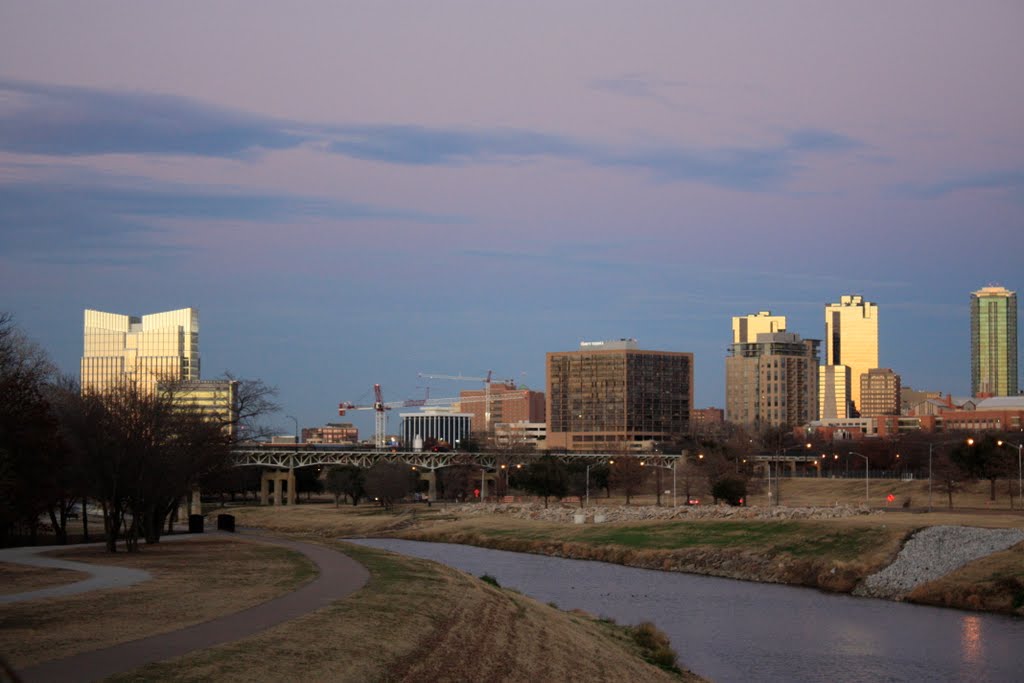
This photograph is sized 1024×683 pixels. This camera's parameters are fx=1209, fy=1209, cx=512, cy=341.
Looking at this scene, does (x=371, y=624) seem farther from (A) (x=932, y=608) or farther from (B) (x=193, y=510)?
(B) (x=193, y=510)

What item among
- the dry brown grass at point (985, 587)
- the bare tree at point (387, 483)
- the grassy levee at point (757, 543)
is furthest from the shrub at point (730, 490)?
the dry brown grass at point (985, 587)

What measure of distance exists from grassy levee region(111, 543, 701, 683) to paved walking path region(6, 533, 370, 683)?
1.59 ft

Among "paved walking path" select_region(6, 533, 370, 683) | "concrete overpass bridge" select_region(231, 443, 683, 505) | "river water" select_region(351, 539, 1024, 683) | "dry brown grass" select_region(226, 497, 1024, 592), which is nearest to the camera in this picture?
"paved walking path" select_region(6, 533, 370, 683)

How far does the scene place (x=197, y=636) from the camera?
80.5 feet

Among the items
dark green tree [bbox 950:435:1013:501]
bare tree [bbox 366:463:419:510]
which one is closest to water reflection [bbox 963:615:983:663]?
dark green tree [bbox 950:435:1013:501]

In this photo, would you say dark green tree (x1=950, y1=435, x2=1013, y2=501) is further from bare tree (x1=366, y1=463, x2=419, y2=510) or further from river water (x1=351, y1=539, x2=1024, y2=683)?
bare tree (x1=366, y1=463, x2=419, y2=510)

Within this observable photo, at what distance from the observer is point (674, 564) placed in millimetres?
73625

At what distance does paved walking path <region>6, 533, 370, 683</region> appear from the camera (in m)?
20.5

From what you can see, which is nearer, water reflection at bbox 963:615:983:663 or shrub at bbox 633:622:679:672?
shrub at bbox 633:622:679:672

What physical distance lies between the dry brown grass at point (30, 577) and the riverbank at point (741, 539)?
36949 millimetres

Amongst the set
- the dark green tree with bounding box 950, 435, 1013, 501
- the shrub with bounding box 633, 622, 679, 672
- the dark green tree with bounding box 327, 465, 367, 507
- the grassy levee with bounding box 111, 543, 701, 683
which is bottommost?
the dark green tree with bounding box 327, 465, 367, 507

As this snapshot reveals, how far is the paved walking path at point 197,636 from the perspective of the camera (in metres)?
20.5

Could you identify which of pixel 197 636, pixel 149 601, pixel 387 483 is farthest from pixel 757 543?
pixel 387 483

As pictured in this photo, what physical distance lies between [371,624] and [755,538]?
2000 inches
